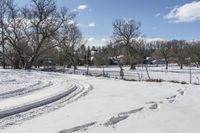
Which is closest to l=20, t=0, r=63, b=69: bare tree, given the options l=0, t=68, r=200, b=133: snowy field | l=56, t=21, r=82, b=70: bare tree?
l=56, t=21, r=82, b=70: bare tree

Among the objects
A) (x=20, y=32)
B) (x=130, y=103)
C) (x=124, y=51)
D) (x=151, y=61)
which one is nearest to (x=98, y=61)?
(x=124, y=51)

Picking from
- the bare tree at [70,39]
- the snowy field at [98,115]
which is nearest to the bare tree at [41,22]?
the bare tree at [70,39]

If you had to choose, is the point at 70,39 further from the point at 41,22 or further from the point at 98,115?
the point at 98,115

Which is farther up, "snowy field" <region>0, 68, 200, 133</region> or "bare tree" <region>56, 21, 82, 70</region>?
"bare tree" <region>56, 21, 82, 70</region>

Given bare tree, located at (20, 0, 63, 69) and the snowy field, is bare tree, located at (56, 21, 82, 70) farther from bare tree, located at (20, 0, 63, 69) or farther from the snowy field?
the snowy field

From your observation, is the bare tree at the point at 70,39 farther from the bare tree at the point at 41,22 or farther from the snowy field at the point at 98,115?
the snowy field at the point at 98,115

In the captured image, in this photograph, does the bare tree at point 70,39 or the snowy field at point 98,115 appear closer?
the snowy field at point 98,115

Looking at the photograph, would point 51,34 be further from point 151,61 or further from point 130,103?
point 151,61

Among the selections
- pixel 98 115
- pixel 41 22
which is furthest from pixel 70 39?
pixel 98 115

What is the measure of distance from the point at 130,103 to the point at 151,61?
13031 cm

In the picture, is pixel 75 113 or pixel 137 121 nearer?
pixel 137 121

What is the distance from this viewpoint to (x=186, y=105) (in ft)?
39.7

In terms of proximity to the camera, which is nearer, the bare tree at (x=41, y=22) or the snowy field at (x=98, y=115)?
the snowy field at (x=98, y=115)

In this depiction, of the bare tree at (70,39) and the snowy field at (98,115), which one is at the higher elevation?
the bare tree at (70,39)
